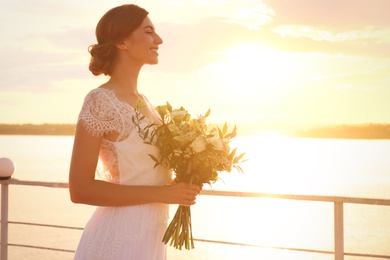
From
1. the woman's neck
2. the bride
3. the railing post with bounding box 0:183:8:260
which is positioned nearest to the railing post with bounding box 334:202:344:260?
the bride

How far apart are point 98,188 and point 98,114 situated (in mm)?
264

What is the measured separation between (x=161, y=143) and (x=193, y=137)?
0.12 metres

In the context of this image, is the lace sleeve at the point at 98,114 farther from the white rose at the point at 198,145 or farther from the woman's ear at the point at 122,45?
the white rose at the point at 198,145

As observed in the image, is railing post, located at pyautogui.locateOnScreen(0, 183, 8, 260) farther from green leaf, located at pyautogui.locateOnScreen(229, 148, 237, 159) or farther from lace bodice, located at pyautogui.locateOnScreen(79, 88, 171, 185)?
green leaf, located at pyautogui.locateOnScreen(229, 148, 237, 159)

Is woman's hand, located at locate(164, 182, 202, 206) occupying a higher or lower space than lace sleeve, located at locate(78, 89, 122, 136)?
lower

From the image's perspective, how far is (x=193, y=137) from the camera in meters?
1.98

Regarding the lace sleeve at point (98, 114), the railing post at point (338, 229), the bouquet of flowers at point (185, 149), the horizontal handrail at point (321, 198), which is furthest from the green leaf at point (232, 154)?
the railing post at point (338, 229)

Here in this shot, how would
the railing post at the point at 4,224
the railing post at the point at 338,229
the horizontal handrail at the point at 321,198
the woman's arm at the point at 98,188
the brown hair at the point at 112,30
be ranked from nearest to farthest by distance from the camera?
the woman's arm at the point at 98,188 < the brown hair at the point at 112,30 < the horizontal handrail at the point at 321,198 < the railing post at the point at 338,229 < the railing post at the point at 4,224

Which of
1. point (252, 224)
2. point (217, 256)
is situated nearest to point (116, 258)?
point (217, 256)

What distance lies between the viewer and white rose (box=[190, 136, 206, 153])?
1.94m

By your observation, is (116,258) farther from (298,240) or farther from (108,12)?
(298,240)

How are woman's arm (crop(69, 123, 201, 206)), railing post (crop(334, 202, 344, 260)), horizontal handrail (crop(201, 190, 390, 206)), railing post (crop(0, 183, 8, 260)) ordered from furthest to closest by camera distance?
railing post (crop(0, 183, 8, 260)) < railing post (crop(334, 202, 344, 260)) < horizontal handrail (crop(201, 190, 390, 206)) < woman's arm (crop(69, 123, 201, 206))

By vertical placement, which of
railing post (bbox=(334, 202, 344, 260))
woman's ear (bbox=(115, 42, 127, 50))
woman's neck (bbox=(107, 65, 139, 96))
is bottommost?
railing post (bbox=(334, 202, 344, 260))

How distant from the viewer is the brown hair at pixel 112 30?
2021mm
